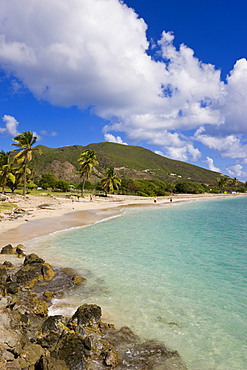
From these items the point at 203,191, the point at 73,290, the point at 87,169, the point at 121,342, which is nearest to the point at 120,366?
the point at 121,342

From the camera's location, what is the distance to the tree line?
146ft

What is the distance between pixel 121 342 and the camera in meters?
6.72

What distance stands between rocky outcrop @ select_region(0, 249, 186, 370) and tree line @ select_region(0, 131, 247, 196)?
3749 cm

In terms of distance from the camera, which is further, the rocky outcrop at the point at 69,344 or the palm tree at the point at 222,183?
the palm tree at the point at 222,183

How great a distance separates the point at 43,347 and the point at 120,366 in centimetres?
203

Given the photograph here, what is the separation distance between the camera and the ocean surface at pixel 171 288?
282 inches

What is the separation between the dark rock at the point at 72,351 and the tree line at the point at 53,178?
39.0 m

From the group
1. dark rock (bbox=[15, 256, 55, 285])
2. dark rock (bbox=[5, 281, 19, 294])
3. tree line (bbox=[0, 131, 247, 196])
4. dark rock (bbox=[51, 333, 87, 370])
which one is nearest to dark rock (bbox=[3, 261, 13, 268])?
dark rock (bbox=[15, 256, 55, 285])

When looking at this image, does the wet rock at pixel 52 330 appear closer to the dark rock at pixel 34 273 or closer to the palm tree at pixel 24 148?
the dark rock at pixel 34 273

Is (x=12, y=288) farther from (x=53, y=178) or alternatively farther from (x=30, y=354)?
(x=53, y=178)

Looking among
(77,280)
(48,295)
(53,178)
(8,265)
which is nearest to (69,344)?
(48,295)

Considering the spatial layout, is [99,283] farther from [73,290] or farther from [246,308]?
[246,308]

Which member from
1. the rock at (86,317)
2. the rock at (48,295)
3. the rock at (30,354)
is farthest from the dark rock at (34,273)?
the rock at (30,354)

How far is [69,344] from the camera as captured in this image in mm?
5996
